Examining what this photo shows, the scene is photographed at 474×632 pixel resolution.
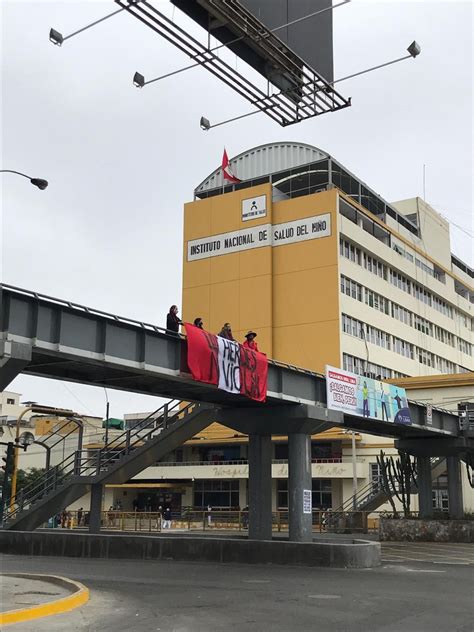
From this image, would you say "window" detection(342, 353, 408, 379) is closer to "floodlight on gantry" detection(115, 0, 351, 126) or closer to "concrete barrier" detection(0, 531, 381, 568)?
"concrete barrier" detection(0, 531, 381, 568)

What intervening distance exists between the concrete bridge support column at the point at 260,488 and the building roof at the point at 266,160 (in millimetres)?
47070

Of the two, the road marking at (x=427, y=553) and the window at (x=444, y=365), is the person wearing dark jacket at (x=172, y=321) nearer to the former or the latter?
the road marking at (x=427, y=553)

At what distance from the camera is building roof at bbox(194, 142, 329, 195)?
69.0 m

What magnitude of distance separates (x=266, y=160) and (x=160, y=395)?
52895 mm

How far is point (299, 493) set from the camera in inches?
890

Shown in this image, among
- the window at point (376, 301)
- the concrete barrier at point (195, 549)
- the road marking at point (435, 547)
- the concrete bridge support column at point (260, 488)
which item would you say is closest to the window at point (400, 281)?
the window at point (376, 301)

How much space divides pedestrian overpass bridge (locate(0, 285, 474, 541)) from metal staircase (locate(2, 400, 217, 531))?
4cm

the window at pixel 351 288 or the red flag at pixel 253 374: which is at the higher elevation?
the window at pixel 351 288

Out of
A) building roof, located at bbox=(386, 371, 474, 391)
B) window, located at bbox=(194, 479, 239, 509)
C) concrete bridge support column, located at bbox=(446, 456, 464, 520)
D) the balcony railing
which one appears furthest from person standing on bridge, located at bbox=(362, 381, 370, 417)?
window, located at bbox=(194, 479, 239, 509)

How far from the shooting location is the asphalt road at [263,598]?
1088cm

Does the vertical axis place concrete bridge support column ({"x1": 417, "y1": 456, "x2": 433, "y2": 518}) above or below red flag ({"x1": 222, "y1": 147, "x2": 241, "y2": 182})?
below

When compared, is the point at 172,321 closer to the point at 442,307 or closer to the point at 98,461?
the point at 98,461

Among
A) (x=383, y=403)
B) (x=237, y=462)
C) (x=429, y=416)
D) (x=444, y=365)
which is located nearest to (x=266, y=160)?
(x=444, y=365)

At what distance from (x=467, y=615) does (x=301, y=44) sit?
13.9m
